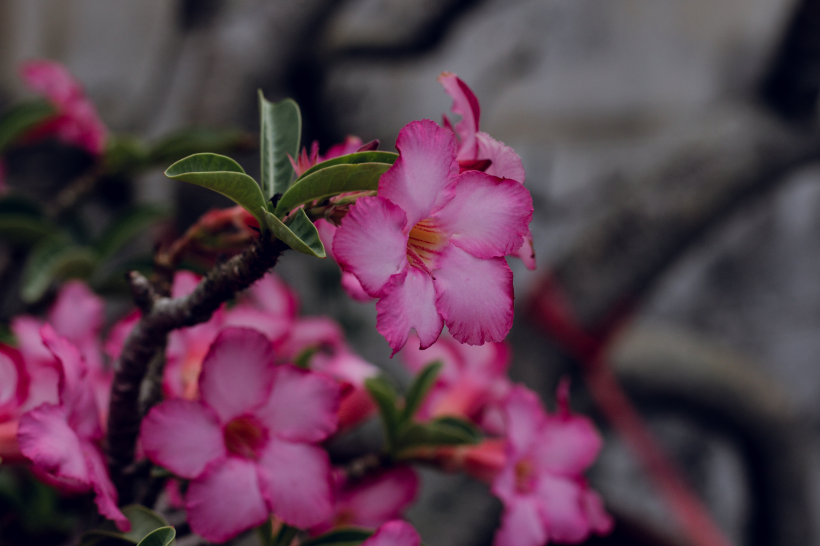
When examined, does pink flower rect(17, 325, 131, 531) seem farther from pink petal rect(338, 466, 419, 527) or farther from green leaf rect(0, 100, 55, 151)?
green leaf rect(0, 100, 55, 151)

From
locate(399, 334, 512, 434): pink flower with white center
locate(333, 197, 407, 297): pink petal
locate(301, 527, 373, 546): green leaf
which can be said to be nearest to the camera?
locate(333, 197, 407, 297): pink petal

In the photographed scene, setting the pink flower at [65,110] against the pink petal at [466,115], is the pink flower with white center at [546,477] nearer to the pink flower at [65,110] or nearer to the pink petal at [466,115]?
the pink petal at [466,115]

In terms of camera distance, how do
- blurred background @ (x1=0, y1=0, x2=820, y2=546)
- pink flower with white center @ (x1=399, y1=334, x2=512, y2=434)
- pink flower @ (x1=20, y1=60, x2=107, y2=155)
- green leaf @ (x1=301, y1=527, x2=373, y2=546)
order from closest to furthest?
green leaf @ (x1=301, y1=527, x2=373, y2=546)
pink flower with white center @ (x1=399, y1=334, x2=512, y2=434)
pink flower @ (x1=20, y1=60, x2=107, y2=155)
blurred background @ (x1=0, y1=0, x2=820, y2=546)

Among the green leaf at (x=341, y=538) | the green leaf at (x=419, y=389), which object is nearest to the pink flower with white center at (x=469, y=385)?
the green leaf at (x=419, y=389)

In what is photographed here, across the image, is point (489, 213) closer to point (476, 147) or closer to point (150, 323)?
point (476, 147)

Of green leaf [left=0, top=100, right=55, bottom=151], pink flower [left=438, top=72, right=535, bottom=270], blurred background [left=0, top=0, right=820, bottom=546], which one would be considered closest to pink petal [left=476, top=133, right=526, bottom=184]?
pink flower [left=438, top=72, right=535, bottom=270]

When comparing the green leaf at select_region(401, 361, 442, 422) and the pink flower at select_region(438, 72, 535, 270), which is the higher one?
the pink flower at select_region(438, 72, 535, 270)

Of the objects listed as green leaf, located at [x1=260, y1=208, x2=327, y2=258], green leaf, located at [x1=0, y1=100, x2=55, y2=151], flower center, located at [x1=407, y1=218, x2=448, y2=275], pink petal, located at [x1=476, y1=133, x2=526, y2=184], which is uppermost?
pink petal, located at [x1=476, y1=133, x2=526, y2=184]
